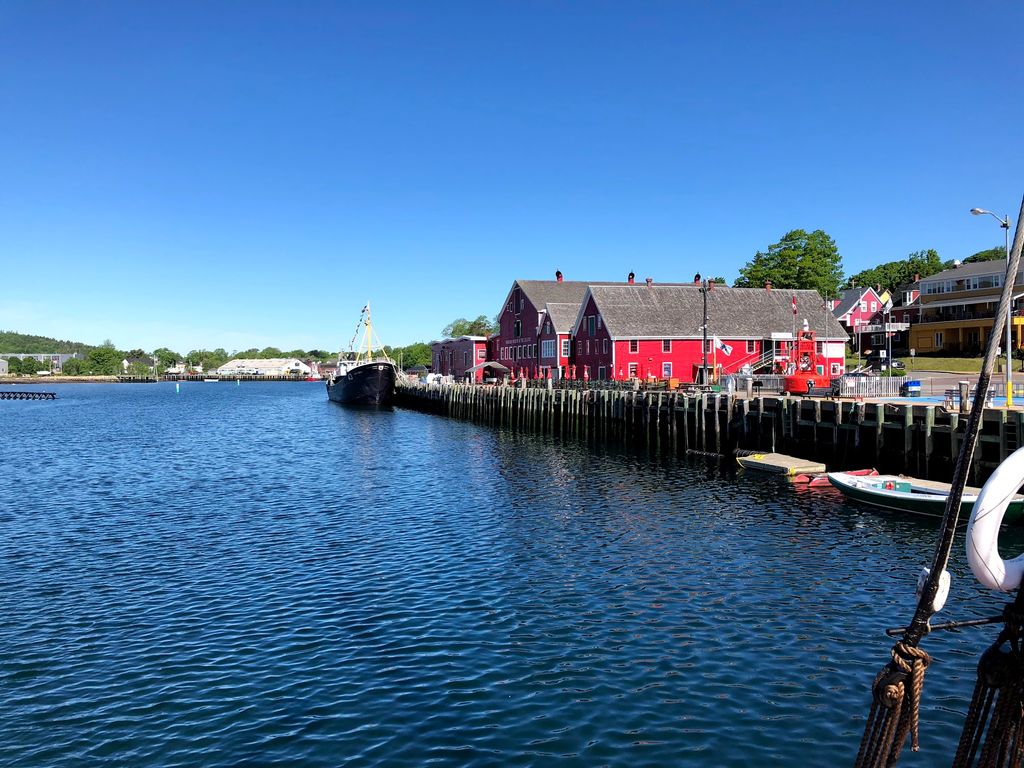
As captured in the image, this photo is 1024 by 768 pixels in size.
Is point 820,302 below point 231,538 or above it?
above

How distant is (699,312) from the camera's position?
6212cm

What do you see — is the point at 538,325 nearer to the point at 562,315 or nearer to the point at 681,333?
the point at 562,315

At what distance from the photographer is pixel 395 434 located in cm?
5697

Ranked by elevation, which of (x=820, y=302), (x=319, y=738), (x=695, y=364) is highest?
(x=820, y=302)

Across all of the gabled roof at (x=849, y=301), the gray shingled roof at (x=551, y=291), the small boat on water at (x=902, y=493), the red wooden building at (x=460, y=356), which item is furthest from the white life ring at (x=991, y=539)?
the gabled roof at (x=849, y=301)

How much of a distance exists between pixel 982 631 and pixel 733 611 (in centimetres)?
458

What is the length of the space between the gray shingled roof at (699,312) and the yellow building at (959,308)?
2122cm

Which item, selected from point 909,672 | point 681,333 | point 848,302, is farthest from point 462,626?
point 848,302

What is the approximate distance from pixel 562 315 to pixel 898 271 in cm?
8554

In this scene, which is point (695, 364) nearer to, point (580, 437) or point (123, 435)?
point (580, 437)

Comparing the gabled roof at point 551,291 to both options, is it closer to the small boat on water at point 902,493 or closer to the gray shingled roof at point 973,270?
the gray shingled roof at point 973,270

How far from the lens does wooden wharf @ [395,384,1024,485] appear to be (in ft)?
88.2

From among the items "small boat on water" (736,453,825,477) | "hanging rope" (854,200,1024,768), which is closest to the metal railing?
"small boat on water" (736,453,825,477)

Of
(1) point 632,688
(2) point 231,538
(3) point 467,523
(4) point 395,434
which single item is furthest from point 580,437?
(1) point 632,688
